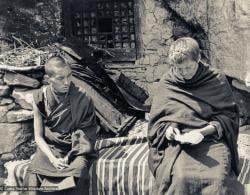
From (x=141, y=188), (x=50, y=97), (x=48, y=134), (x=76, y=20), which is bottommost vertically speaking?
(x=141, y=188)

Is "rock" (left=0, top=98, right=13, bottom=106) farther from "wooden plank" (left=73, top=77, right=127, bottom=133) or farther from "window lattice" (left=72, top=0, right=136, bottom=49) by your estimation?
"window lattice" (left=72, top=0, right=136, bottom=49)

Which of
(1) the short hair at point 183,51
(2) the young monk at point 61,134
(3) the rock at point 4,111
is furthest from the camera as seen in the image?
(3) the rock at point 4,111

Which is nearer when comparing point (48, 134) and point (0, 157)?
point (48, 134)

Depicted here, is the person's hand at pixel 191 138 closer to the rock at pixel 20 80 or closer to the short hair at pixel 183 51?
the short hair at pixel 183 51

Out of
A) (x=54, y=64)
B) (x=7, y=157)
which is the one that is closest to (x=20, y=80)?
(x=7, y=157)

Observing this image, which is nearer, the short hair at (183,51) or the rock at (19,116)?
the short hair at (183,51)

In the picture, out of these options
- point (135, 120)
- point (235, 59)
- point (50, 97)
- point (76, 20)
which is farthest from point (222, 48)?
point (50, 97)

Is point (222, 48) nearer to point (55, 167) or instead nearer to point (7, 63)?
point (7, 63)

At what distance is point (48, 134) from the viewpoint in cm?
583

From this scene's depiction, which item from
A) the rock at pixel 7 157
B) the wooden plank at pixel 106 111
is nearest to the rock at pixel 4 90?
the rock at pixel 7 157

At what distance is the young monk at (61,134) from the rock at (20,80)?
1.73 m

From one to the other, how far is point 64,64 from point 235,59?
3.17 metres

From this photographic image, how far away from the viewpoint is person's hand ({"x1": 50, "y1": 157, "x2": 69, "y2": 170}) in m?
5.56

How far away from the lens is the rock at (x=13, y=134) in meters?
7.29
